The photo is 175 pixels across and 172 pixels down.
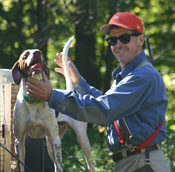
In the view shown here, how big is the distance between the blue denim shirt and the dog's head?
2.77 ft

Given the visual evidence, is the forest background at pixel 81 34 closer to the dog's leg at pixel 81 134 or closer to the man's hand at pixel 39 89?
the dog's leg at pixel 81 134

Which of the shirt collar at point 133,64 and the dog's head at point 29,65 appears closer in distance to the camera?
the shirt collar at point 133,64

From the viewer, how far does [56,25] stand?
11.2 meters

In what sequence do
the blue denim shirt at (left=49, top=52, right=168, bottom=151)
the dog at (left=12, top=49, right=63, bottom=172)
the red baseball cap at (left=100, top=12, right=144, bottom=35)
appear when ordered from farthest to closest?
1. the dog at (left=12, top=49, right=63, bottom=172)
2. the red baseball cap at (left=100, top=12, right=144, bottom=35)
3. the blue denim shirt at (left=49, top=52, right=168, bottom=151)

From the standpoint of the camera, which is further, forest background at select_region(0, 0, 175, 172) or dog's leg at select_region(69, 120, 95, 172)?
forest background at select_region(0, 0, 175, 172)

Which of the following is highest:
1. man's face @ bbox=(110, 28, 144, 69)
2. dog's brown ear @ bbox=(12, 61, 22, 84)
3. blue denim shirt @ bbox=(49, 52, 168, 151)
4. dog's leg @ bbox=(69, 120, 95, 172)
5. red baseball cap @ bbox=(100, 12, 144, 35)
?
red baseball cap @ bbox=(100, 12, 144, 35)

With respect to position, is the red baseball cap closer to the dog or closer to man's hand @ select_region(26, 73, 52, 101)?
man's hand @ select_region(26, 73, 52, 101)

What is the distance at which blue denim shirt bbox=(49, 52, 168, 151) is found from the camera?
10.6 ft

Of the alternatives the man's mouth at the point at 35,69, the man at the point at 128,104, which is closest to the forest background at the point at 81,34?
the man's mouth at the point at 35,69

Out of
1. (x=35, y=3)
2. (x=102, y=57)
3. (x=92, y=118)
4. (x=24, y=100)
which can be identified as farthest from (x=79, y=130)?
(x=102, y=57)

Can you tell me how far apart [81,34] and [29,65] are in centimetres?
834

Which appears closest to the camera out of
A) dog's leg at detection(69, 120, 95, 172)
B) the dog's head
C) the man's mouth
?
the man's mouth

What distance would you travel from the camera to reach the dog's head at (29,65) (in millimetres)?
4253

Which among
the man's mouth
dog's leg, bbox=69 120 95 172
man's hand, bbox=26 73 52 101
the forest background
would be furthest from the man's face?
the forest background
